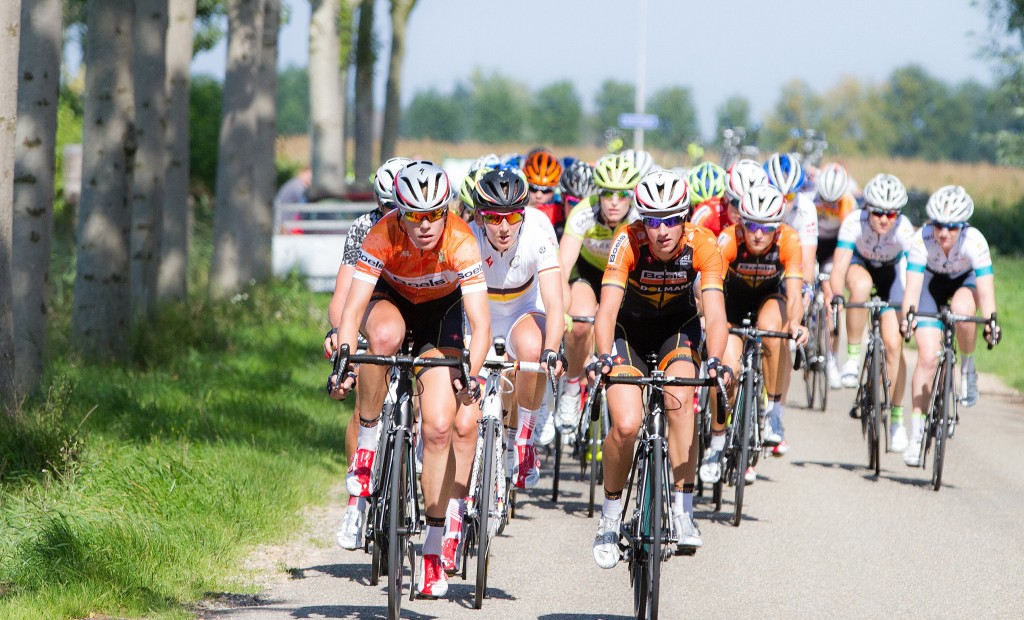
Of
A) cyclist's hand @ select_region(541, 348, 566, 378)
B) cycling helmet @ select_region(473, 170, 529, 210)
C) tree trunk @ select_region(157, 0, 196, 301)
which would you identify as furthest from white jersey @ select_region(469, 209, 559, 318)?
tree trunk @ select_region(157, 0, 196, 301)

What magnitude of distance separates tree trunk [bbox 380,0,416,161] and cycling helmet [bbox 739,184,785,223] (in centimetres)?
2890

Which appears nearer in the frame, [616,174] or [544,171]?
[616,174]

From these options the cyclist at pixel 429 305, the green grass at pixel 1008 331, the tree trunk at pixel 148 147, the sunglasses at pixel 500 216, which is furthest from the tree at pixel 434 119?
the cyclist at pixel 429 305

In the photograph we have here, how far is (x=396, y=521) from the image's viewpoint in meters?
6.77

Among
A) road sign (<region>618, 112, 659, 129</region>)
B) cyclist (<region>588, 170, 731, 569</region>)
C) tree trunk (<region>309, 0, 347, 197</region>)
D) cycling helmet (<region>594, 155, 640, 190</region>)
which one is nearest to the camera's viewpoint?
cyclist (<region>588, 170, 731, 569</region>)

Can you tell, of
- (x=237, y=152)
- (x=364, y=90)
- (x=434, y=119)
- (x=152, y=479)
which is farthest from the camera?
(x=434, y=119)

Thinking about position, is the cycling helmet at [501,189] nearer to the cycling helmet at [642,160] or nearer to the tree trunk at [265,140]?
the cycling helmet at [642,160]

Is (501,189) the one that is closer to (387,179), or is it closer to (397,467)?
(387,179)

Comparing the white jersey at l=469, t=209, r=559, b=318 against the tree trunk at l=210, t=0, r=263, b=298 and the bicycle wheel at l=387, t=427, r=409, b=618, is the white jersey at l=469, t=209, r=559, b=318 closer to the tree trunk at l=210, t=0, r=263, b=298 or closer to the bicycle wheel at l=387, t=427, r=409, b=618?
the bicycle wheel at l=387, t=427, r=409, b=618

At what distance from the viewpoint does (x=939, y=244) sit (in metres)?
11.7

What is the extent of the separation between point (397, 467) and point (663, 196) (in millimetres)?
1909

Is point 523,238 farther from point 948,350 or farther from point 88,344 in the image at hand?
point 88,344

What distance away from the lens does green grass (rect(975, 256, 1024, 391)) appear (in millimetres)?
20250

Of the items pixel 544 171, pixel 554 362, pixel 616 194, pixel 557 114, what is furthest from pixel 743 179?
pixel 557 114
